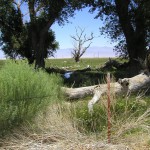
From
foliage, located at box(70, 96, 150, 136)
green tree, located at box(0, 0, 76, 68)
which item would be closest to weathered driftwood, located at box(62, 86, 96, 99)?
foliage, located at box(70, 96, 150, 136)

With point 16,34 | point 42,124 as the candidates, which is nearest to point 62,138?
point 42,124

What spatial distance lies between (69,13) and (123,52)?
15.0 ft

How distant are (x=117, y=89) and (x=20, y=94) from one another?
4405 mm

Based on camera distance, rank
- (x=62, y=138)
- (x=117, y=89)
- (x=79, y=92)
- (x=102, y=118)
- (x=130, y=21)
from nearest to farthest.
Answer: (x=62, y=138) < (x=102, y=118) < (x=117, y=89) < (x=79, y=92) < (x=130, y=21)

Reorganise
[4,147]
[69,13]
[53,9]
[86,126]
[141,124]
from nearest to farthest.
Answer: [4,147] < [141,124] < [86,126] < [53,9] < [69,13]

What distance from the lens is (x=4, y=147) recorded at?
19.9ft

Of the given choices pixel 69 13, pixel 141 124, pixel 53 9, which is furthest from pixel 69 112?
pixel 69 13

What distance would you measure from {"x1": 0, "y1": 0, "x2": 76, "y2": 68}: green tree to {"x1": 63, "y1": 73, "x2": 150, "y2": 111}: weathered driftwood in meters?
9.28

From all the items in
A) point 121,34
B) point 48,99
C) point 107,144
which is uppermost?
point 121,34

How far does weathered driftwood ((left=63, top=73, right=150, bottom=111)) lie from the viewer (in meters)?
9.23

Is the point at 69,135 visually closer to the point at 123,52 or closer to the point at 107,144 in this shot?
the point at 107,144

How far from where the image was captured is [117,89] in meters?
10.2

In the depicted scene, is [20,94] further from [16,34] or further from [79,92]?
[16,34]

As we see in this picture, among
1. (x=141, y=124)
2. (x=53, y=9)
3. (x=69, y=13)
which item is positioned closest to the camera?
(x=141, y=124)
